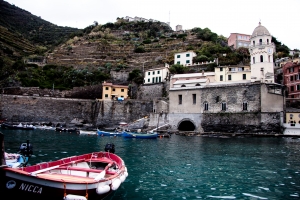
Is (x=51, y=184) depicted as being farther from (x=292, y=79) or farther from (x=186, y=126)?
(x=292, y=79)

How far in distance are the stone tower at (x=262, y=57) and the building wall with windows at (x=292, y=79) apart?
7.00 metres

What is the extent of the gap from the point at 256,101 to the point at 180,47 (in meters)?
33.6

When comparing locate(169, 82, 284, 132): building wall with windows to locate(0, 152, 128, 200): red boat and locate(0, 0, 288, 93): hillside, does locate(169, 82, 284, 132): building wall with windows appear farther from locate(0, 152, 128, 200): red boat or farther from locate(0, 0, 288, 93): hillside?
locate(0, 152, 128, 200): red boat

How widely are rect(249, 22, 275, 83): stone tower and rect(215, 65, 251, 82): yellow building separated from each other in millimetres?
2361

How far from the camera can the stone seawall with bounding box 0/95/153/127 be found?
43.2m

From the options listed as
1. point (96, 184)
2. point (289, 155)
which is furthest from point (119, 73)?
point (96, 184)

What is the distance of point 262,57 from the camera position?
39.6 meters

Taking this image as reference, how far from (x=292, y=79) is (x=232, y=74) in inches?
421

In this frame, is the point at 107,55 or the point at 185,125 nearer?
the point at 185,125

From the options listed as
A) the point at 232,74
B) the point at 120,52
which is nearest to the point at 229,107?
the point at 232,74

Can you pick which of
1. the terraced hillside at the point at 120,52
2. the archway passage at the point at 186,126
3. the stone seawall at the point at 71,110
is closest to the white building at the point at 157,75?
the terraced hillside at the point at 120,52

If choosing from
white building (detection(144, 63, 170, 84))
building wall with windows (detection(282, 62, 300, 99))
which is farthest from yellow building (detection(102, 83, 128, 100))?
building wall with windows (detection(282, 62, 300, 99))

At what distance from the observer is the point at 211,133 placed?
37.4 meters

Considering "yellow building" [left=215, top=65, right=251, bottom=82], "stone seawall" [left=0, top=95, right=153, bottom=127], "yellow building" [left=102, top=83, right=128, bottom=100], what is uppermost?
"yellow building" [left=215, top=65, right=251, bottom=82]
